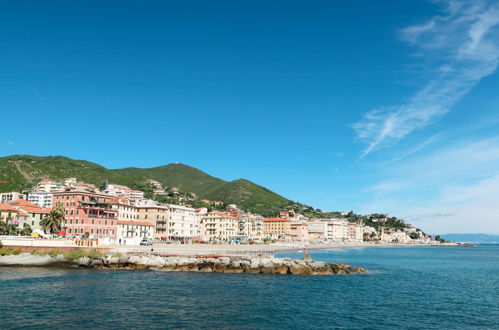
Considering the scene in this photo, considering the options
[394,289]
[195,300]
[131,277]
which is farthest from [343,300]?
[131,277]

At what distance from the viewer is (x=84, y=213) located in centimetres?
9394

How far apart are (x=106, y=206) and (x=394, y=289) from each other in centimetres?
7672

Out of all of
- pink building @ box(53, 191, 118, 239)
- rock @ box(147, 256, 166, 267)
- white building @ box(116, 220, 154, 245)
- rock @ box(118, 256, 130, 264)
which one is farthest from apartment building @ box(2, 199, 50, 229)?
rock @ box(147, 256, 166, 267)

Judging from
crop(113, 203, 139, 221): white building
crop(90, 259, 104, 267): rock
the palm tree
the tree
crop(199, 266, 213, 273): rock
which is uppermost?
crop(113, 203, 139, 221): white building

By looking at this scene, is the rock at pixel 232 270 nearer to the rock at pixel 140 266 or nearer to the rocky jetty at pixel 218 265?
Answer: the rocky jetty at pixel 218 265

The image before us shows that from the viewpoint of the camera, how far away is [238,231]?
183875 millimetres

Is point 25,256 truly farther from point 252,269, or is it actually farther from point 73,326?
point 73,326

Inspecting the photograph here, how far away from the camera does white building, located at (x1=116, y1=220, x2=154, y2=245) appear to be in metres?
99.0

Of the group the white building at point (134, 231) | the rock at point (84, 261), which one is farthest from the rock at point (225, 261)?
the white building at point (134, 231)

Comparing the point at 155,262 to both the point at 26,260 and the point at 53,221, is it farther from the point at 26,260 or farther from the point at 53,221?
the point at 53,221

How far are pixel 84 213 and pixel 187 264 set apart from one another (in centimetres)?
4120

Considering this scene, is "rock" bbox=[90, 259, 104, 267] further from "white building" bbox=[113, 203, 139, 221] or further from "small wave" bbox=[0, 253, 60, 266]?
"white building" bbox=[113, 203, 139, 221]

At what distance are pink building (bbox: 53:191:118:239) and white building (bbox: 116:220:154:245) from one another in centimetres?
524

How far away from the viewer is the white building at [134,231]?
9904 cm
